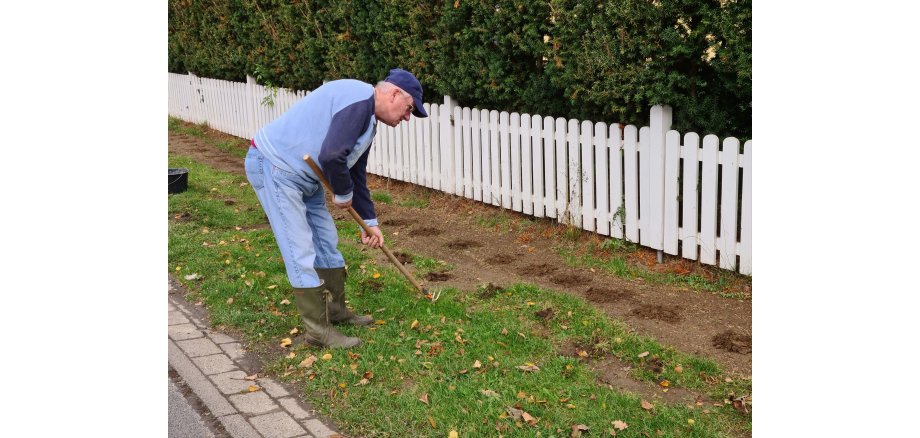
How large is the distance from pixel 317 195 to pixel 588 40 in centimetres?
291

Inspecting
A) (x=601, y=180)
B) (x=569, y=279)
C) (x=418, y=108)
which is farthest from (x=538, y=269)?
(x=418, y=108)

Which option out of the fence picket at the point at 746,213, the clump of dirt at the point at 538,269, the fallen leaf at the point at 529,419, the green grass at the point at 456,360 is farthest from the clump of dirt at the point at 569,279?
the fallen leaf at the point at 529,419

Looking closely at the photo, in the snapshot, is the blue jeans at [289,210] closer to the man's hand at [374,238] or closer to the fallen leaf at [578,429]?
the man's hand at [374,238]

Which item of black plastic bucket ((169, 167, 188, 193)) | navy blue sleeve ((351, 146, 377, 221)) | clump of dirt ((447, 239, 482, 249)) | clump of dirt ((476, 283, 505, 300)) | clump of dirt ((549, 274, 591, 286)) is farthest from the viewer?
black plastic bucket ((169, 167, 188, 193))

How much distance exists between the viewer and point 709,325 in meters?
5.98

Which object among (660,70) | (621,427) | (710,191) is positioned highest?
(660,70)

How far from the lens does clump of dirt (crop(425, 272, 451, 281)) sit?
23.7 ft

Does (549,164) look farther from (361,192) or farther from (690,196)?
(361,192)

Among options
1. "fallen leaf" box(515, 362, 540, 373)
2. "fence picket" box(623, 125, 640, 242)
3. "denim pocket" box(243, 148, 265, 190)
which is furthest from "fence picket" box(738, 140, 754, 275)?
"denim pocket" box(243, 148, 265, 190)

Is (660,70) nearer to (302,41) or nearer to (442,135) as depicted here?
(442,135)

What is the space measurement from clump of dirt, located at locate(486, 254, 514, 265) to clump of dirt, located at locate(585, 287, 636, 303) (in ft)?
3.56

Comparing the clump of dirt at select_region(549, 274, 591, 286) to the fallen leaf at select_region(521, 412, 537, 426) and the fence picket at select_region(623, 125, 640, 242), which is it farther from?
the fallen leaf at select_region(521, 412, 537, 426)

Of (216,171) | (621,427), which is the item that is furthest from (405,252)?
(216,171)

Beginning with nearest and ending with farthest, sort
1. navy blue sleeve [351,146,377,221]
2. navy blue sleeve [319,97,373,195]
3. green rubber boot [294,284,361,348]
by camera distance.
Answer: navy blue sleeve [319,97,373,195] < green rubber boot [294,284,361,348] < navy blue sleeve [351,146,377,221]
